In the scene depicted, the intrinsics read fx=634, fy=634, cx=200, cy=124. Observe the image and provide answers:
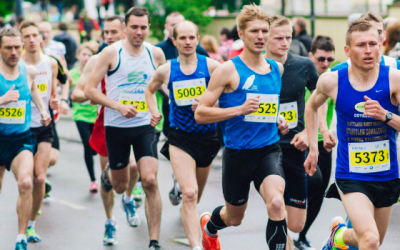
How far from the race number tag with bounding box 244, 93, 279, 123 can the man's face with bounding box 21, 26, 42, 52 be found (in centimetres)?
333

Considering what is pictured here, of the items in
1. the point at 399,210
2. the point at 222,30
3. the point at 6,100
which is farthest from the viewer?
the point at 222,30

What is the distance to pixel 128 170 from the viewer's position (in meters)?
6.45

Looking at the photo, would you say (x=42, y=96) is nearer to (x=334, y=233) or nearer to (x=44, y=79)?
(x=44, y=79)

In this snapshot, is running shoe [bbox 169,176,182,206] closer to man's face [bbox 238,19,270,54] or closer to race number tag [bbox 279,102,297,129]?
race number tag [bbox 279,102,297,129]

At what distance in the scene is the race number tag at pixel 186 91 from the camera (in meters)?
5.68

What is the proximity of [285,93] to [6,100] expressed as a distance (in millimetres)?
2573

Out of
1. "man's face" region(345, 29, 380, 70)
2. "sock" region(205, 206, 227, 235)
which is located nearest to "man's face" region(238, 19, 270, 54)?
"man's face" region(345, 29, 380, 70)

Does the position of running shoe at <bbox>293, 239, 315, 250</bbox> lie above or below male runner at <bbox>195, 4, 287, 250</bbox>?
below

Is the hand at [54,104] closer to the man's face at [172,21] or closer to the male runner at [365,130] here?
the man's face at [172,21]

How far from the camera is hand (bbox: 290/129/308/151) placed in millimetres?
5250

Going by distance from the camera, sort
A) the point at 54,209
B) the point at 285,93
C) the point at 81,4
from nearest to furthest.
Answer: the point at 285,93 → the point at 54,209 → the point at 81,4

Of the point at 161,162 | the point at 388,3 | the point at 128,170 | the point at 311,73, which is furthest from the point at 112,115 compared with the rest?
the point at 388,3

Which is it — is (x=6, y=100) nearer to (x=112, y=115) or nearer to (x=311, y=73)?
(x=112, y=115)

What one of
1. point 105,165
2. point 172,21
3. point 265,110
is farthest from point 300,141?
point 172,21
